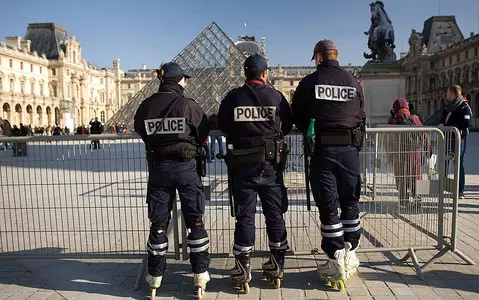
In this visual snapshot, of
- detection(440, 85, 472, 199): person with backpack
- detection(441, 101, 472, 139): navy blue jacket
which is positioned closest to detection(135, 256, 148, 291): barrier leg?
detection(440, 85, 472, 199): person with backpack

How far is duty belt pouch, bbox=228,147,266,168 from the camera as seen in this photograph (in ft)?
10.9

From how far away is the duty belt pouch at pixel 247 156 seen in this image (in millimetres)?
3314

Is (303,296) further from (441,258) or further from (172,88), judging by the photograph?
(172,88)

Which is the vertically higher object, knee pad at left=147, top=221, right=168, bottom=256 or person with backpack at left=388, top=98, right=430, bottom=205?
person with backpack at left=388, top=98, right=430, bottom=205

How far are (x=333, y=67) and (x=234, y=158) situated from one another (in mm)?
1162

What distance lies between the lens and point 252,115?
3.31m

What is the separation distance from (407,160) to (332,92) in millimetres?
1351

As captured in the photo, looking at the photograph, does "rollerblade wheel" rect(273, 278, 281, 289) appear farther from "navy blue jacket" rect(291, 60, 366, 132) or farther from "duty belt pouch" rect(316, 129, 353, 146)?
"navy blue jacket" rect(291, 60, 366, 132)

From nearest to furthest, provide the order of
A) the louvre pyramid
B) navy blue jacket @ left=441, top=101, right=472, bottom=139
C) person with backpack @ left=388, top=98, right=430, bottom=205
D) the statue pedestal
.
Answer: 1. person with backpack @ left=388, top=98, right=430, bottom=205
2. navy blue jacket @ left=441, top=101, right=472, bottom=139
3. the statue pedestal
4. the louvre pyramid

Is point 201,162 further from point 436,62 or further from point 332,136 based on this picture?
point 436,62

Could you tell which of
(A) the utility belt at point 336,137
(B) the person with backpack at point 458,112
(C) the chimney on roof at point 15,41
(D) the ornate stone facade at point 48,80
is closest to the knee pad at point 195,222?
(A) the utility belt at point 336,137

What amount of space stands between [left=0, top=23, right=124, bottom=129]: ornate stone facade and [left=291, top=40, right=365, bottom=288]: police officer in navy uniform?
59.3 meters

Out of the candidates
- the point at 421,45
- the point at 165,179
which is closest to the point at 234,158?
the point at 165,179

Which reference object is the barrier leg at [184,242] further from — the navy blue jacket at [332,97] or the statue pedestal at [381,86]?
the statue pedestal at [381,86]
